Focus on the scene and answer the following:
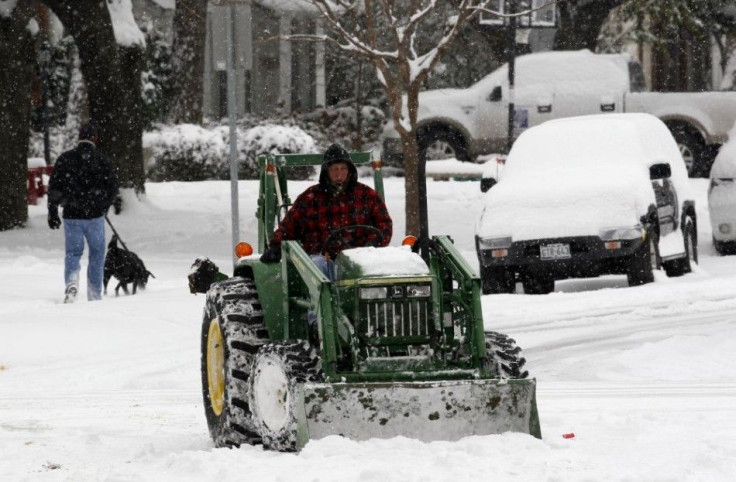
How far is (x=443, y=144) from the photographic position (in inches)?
1178

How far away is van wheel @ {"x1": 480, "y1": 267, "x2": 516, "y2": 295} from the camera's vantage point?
16297mm

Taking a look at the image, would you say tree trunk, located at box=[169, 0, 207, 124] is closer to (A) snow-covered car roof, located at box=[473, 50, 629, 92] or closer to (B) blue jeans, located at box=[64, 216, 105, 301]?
(A) snow-covered car roof, located at box=[473, 50, 629, 92]

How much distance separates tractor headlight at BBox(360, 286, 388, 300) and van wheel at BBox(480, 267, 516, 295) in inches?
327

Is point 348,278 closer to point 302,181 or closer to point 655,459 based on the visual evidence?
point 655,459

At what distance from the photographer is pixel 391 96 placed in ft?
66.5

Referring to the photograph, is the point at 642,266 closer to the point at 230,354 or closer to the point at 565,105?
the point at 230,354

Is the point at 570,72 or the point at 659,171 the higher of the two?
the point at 570,72

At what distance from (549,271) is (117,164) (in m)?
10.2

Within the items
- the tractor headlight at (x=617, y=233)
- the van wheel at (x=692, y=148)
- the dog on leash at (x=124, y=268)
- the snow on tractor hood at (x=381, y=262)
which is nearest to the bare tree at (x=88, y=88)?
the dog on leash at (x=124, y=268)

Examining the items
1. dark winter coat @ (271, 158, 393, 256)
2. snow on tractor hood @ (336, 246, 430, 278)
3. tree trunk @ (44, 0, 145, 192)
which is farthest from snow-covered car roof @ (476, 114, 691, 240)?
tree trunk @ (44, 0, 145, 192)

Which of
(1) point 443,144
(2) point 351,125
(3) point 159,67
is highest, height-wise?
(3) point 159,67

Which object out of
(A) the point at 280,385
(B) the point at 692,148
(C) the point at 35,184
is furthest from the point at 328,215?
(B) the point at 692,148

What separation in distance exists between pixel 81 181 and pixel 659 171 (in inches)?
229

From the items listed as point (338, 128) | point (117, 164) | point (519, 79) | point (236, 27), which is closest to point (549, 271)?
point (236, 27)
